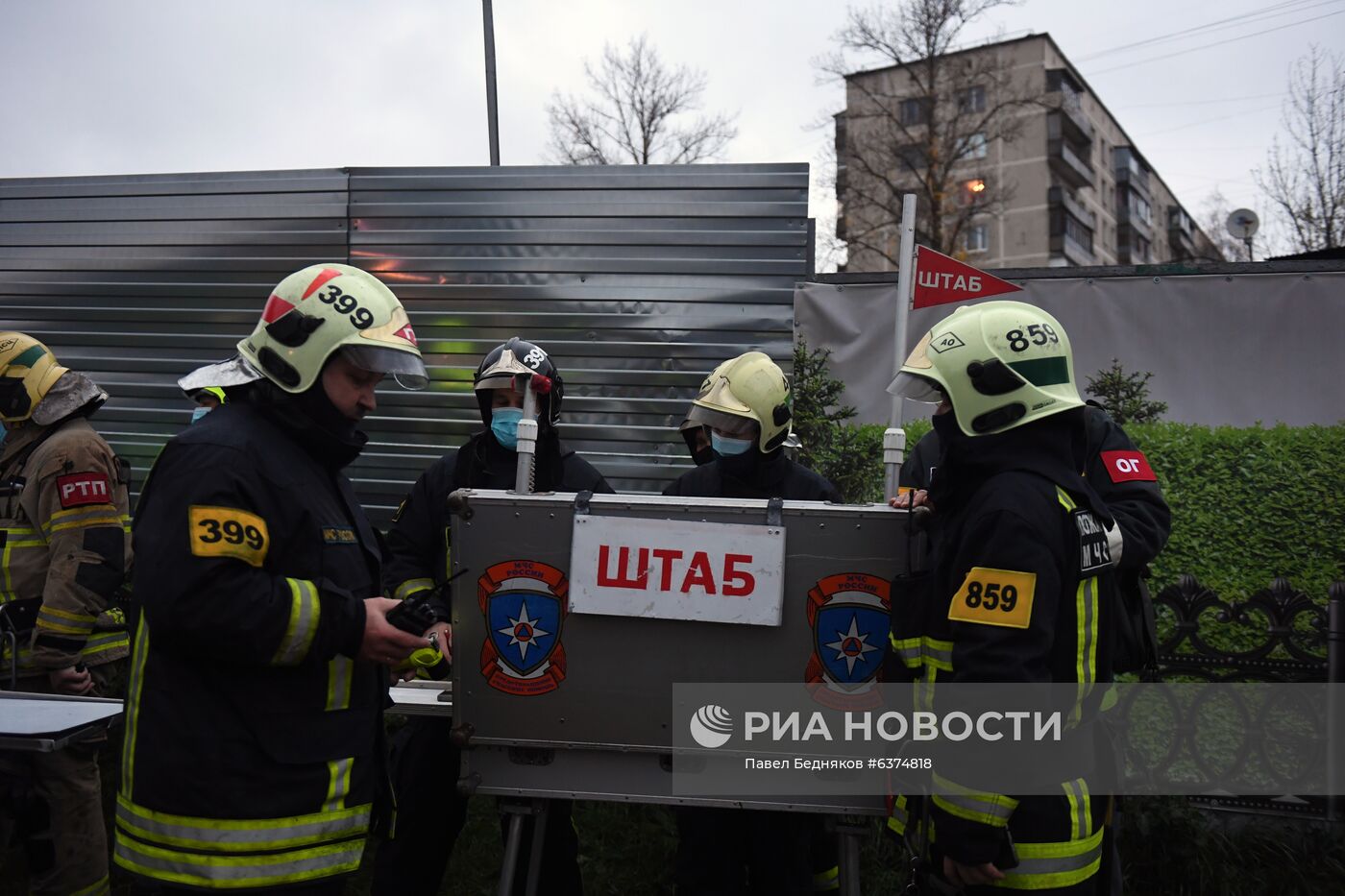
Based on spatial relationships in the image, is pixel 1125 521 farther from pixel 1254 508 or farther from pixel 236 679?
pixel 1254 508

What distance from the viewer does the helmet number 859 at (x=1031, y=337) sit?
2.71m

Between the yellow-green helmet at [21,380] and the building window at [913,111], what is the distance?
87.9 feet

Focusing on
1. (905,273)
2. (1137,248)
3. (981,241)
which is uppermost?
(1137,248)

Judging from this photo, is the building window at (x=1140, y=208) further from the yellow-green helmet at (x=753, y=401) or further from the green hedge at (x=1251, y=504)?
the yellow-green helmet at (x=753, y=401)

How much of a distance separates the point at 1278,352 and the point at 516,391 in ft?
17.5

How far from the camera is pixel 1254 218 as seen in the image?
11.7 m

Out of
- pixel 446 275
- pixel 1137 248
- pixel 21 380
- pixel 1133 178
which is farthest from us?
pixel 1137 248

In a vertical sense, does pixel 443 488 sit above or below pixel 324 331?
below

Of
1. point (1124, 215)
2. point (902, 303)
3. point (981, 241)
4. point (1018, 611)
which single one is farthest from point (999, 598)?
point (1124, 215)

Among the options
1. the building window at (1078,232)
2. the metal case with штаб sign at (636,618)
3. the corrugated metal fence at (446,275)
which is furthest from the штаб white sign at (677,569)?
the building window at (1078,232)

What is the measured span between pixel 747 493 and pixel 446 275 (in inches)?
122

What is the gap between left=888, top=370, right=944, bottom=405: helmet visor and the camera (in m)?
3.00

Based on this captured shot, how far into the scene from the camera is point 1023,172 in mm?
53500

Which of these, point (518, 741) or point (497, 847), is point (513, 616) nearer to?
point (518, 741)
